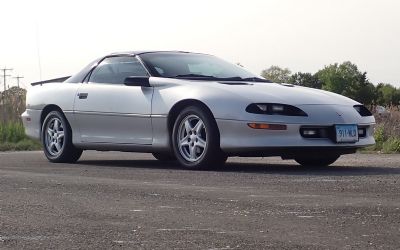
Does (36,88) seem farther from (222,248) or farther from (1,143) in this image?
(222,248)

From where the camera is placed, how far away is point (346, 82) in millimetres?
124000

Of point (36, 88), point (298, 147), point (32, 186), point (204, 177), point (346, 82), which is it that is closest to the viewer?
point (32, 186)

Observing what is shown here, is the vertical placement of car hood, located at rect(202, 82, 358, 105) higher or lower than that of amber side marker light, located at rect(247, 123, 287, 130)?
higher

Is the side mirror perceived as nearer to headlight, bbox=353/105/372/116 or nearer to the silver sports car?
the silver sports car

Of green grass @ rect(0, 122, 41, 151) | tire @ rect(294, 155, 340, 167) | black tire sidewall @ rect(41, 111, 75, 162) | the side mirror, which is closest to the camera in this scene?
the side mirror

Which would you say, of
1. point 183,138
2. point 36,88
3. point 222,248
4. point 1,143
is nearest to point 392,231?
point 222,248

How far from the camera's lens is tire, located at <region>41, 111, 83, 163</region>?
1023 centimetres

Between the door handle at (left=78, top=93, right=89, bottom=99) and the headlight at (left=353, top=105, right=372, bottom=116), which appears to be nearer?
the headlight at (left=353, top=105, right=372, bottom=116)

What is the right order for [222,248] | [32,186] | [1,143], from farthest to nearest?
[1,143] < [32,186] < [222,248]

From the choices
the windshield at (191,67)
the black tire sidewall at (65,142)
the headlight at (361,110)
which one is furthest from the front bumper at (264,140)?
the black tire sidewall at (65,142)

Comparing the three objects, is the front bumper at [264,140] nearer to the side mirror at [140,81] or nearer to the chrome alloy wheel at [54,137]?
the side mirror at [140,81]

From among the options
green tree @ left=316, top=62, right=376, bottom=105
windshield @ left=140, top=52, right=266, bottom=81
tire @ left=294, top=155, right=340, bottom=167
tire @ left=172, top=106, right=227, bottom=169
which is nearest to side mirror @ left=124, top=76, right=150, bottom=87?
windshield @ left=140, top=52, right=266, bottom=81

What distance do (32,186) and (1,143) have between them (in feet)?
29.8

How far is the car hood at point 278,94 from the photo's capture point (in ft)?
28.0
